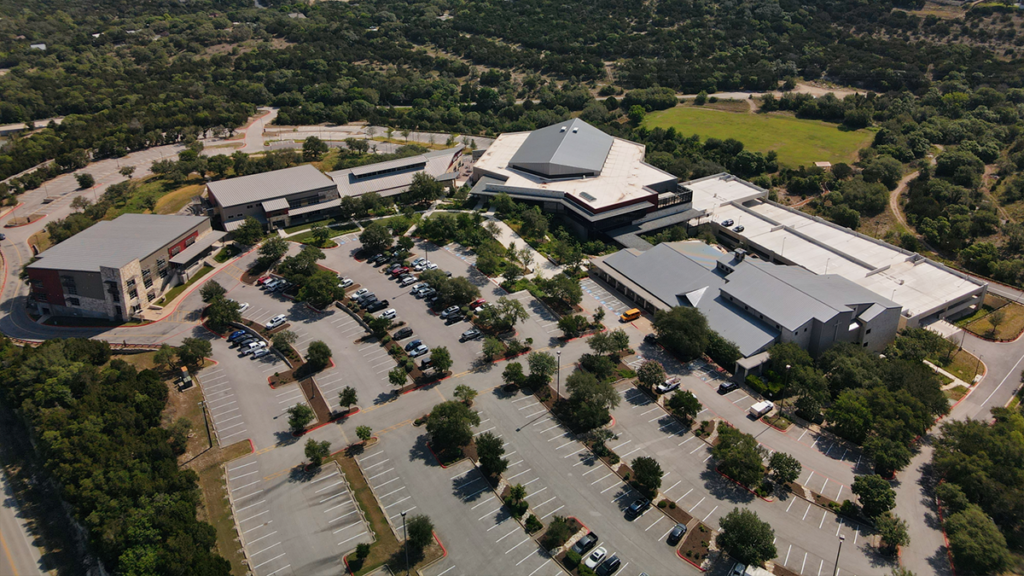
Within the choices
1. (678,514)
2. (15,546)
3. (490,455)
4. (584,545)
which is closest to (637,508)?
(678,514)

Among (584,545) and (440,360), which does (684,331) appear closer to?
(440,360)

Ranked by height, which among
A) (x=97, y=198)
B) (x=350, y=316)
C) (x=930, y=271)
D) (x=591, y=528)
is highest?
(x=930, y=271)

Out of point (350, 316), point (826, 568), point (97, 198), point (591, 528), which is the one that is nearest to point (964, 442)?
point (826, 568)

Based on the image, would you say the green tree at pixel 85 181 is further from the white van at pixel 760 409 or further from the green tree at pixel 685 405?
the white van at pixel 760 409

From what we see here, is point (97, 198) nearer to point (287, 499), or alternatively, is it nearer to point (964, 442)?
point (287, 499)

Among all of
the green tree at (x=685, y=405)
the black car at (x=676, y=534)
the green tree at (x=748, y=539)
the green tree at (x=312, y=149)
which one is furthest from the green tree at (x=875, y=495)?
the green tree at (x=312, y=149)

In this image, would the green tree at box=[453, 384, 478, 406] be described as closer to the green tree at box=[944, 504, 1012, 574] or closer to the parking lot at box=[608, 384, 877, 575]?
the parking lot at box=[608, 384, 877, 575]
